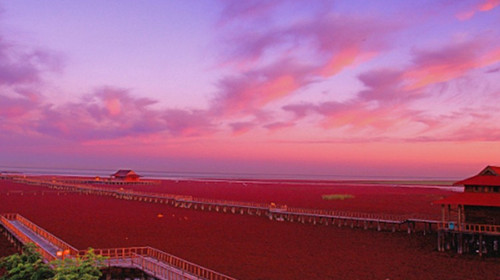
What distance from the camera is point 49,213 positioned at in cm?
5162

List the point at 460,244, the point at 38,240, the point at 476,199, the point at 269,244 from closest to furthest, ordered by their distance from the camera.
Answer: the point at 38,240 < the point at 460,244 < the point at 476,199 < the point at 269,244

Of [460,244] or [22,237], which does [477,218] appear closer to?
[460,244]

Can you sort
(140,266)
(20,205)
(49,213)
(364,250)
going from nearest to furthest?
1. (140,266)
2. (364,250)
3. (49,213)
4. (20,205)

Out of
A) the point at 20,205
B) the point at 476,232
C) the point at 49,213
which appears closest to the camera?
the point at 476,232

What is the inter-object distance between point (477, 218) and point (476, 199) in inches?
61.2

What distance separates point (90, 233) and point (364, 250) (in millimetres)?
24005

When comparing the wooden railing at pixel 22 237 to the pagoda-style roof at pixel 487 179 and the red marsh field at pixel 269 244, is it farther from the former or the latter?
the pagoda-style roof at pixel 487 179

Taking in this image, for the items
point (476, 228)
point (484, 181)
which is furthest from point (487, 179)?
point (476, 228)

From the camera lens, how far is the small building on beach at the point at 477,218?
3014cm

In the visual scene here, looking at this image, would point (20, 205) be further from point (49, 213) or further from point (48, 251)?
point (48, 251)

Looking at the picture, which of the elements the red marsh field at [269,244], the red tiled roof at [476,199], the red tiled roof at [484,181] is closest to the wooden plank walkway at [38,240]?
the red marsh field at [269,244]

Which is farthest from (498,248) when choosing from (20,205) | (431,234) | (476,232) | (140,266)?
(20,205)

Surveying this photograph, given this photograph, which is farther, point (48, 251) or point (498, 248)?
point (498, 248)

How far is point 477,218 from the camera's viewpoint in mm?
31406
